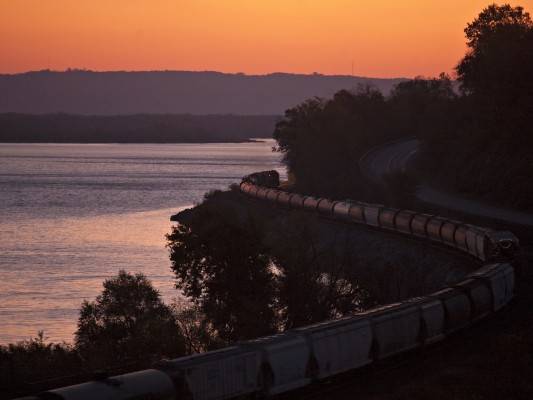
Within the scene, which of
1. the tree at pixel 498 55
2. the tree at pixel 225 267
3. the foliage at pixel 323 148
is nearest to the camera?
the tree at pixel 225 267

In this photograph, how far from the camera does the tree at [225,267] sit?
5756 cm

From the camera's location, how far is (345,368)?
33.4 meters

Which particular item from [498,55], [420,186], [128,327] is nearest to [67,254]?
[420,186]

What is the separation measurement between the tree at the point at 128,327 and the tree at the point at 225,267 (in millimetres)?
3904

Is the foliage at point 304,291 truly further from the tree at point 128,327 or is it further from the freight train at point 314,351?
the freight train at point 314,351

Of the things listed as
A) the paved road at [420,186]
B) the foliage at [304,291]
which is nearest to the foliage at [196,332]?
the foliage at [304,291]

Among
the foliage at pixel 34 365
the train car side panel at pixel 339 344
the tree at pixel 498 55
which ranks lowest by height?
the foliage at pixel 34 365

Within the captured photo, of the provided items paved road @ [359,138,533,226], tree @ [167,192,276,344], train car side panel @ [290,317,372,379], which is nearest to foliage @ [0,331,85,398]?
tree @ [167,192,276,344]

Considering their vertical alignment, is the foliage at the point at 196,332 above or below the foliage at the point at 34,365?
below

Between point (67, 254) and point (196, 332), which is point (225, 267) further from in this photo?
point (67, 254)

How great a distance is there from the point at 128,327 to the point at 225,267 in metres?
9.44

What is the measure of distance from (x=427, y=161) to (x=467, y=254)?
→ 7573 cm

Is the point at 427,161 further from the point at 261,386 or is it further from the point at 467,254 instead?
the point at 261,386

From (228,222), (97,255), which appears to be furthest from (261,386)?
(97,255)
